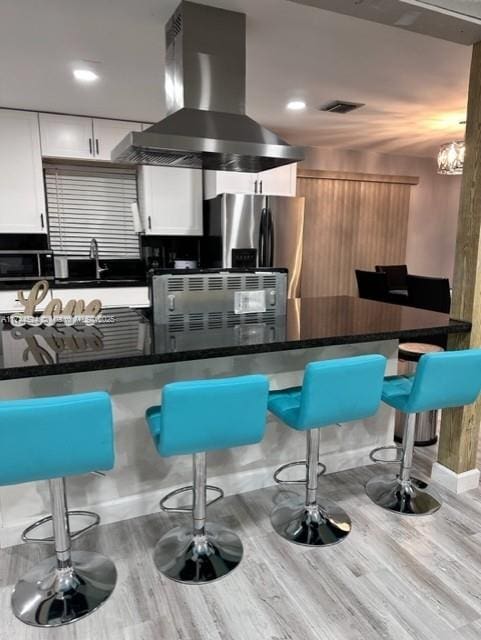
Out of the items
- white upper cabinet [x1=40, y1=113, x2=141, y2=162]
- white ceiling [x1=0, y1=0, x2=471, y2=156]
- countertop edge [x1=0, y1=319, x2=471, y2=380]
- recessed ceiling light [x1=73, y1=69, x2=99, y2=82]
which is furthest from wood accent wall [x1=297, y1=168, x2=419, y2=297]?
countertop edge [x1=0, y1=319, x2=471, y2=380]

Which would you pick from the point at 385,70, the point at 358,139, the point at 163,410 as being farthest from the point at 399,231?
the point at 163,410

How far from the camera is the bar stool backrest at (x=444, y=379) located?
1.99 metres

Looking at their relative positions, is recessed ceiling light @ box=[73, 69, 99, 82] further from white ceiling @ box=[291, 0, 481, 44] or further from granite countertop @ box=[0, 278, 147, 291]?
white ceiling @ box=[291, 0, 481, 44]

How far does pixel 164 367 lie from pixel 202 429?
61 cm

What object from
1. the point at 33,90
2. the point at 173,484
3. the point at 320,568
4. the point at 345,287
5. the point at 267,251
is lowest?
the point at 320,568

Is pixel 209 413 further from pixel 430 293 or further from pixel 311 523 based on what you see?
pixel 430 293

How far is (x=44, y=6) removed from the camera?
218 centimetres

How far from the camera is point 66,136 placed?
3.99 meters

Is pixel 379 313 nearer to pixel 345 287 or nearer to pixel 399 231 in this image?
pixel 345 287

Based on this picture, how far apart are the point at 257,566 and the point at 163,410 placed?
0.90 metres

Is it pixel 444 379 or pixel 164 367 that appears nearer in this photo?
pixel 444 379

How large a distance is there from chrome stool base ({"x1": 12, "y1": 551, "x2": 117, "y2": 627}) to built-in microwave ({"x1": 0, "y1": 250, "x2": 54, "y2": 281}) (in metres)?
2.86

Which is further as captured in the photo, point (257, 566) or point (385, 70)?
point (385, 70)

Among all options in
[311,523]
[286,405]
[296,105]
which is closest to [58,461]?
[286,405]
